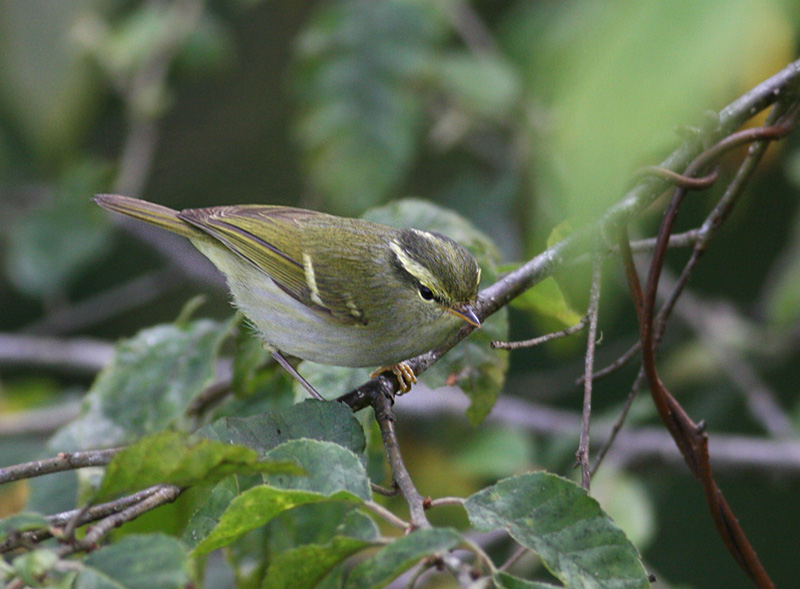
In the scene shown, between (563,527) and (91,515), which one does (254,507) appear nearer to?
(91,515)

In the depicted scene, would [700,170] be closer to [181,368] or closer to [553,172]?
[553,172]

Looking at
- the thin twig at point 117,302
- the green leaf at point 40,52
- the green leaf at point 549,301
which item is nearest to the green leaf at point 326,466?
the green leaf at point 549,301

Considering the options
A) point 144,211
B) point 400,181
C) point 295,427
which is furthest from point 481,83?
point 295,427

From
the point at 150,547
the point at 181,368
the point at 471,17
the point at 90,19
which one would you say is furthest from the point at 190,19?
the point at 150,547

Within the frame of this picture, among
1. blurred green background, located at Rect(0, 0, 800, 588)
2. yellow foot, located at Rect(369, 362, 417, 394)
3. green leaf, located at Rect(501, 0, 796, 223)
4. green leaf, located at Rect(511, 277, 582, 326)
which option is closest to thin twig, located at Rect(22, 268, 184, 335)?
blurred green background, located at Rect(0, 0, 800, 588)

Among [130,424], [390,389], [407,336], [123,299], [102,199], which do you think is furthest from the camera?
[123,299]

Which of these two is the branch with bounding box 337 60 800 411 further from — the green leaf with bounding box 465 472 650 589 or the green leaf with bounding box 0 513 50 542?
the green leaf with bounding box 0 513 50 542
